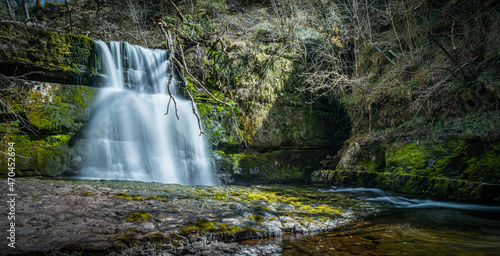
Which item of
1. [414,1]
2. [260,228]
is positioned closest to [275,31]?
[414,1]

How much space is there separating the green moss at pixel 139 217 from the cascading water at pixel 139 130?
12.1 feet

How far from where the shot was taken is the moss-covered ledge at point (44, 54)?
5695mm

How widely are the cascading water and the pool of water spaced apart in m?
4.75

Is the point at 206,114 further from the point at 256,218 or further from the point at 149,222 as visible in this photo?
the point at 149,222

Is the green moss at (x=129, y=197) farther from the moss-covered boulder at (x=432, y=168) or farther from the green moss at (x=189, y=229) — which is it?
the moss-covered boulder at (x=432, y=168)

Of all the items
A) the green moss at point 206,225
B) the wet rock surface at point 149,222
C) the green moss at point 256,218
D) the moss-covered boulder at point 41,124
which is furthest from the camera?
the moss-covered boulder at point 41,124

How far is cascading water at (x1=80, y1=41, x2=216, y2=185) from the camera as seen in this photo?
6.03 metres

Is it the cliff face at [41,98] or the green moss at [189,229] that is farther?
the cliff face at [41,98]

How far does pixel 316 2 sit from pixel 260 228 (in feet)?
28.0

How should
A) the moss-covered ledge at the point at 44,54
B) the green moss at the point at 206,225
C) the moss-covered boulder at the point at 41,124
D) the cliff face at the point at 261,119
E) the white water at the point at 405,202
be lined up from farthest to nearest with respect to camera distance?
the cliff face at the point at 261,119, the moss-covered ledge at the point at 44,54, the moss-covered boulder at the point at 41,124, the white water at the point at 405,202, the green moss at the point at 206,225

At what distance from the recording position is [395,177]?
18.0 ft

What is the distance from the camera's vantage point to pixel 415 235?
256cm

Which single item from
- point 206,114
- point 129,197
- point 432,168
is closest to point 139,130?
point 206,114

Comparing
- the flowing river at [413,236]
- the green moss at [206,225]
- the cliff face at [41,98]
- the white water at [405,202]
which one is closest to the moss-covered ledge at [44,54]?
the cliff face at [41,98]
